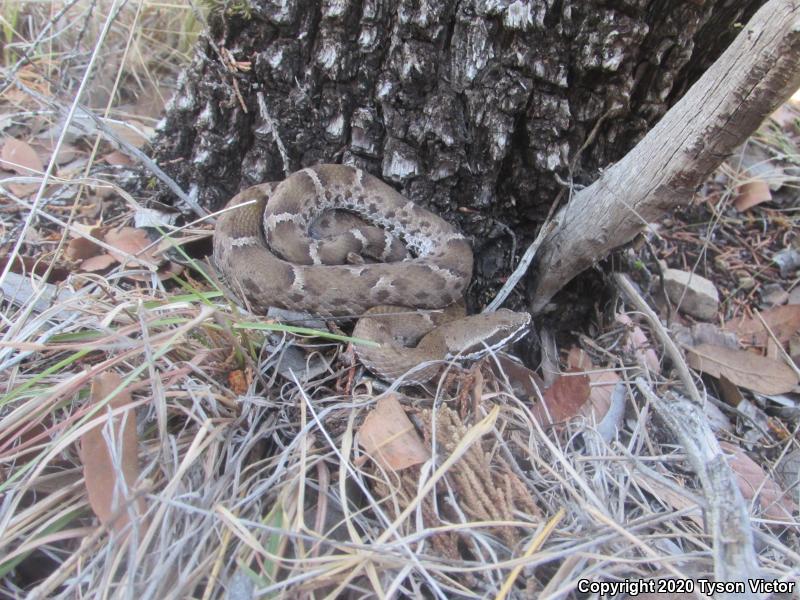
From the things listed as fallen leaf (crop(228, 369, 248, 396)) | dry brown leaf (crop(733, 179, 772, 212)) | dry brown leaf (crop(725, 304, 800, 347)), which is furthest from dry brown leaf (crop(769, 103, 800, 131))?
fallen leaf (crop(228, 369, 248, 396))

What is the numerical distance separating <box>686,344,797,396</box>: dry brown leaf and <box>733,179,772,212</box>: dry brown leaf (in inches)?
56.9

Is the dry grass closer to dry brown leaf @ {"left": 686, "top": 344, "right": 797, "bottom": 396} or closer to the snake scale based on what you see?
the snake scale

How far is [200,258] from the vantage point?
355 cm

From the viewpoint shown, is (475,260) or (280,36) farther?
(475,260)

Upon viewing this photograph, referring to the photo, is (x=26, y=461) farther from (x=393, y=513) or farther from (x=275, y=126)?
(x=275, y=126)

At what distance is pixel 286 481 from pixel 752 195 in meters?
4.06

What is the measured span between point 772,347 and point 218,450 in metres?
3.32

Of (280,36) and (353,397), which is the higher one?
(280,36)

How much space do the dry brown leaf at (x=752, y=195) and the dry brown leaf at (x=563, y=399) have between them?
2.46 meters

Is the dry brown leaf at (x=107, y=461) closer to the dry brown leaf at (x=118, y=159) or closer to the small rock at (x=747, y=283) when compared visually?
the dry brown leaf at (x=118, y=159)

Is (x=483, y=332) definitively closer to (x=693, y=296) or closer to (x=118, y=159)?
(x=693, y=296)

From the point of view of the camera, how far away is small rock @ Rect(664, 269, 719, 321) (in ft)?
12.7

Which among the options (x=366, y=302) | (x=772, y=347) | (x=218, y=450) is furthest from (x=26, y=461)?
(x=772, y=347)

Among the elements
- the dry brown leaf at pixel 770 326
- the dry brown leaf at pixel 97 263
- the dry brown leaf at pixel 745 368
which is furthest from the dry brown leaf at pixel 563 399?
the dry brown leaf at pixel 97 263
